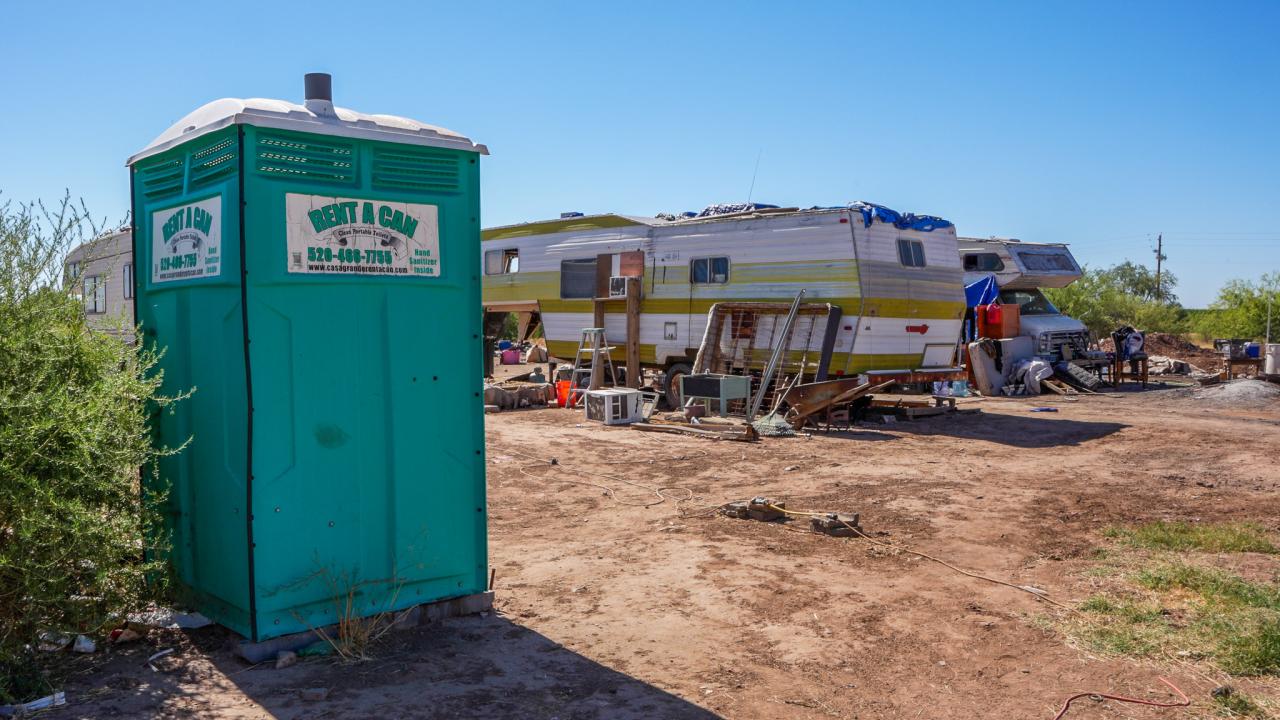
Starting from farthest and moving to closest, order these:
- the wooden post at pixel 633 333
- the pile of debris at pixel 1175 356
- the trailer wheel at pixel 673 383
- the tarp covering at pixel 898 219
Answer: the pile of debris at pixel 1175 356
the wooden post at pixel 633 333
the trailer wheel at pixel 673 383
the tarp covering at pixel 898 219

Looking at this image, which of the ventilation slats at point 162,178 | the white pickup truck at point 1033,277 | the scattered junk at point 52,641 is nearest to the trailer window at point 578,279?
the white pickup truck at point 1033,277

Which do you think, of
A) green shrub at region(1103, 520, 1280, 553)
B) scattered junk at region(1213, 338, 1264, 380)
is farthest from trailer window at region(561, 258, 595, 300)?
scattered junk at region(1213, 338, 1264, 380)

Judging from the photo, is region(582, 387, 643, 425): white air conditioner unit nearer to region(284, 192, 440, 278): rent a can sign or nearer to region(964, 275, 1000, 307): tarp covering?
region(964, 275, 1000, 307): tarp covering

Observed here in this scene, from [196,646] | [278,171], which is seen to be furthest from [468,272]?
[196,646]

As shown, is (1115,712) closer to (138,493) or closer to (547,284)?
(138,493)

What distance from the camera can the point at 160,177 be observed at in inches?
189

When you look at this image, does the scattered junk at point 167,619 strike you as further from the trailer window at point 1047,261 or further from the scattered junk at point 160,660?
the trailer window at point 1047,261

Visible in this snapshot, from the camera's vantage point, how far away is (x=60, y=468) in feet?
12.6

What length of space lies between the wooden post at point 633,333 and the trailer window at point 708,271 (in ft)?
3.69

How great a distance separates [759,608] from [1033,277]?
17.0 meters

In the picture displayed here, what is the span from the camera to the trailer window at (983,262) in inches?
799

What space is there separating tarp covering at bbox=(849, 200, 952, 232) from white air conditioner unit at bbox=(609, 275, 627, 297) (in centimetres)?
420

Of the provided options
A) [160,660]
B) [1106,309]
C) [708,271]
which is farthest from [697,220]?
[1106,309]

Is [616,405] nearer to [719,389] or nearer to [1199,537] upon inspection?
[719,389]
